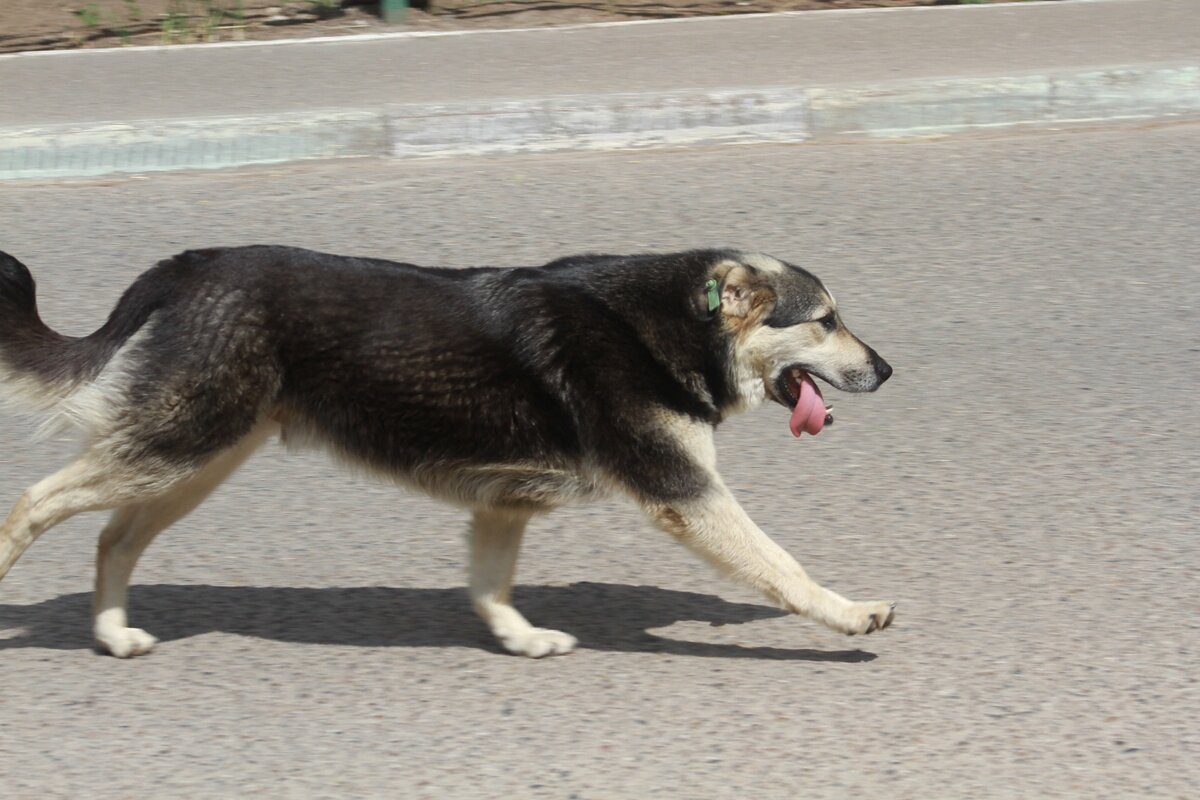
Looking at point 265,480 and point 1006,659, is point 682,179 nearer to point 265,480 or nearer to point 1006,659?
point 265,480

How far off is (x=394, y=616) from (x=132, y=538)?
0.73m

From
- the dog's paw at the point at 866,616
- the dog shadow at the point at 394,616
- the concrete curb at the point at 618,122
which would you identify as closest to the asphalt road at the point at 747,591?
the dog shadow at the point at 394,616

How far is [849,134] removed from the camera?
28.6 feet

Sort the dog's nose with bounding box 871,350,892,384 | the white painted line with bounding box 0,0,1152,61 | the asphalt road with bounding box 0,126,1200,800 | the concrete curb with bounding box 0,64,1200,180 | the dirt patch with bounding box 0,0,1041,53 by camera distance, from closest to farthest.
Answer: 1. the asphalt road with bounding box 0,126,1200,800
2. the dog's nose with bounding box 871,350,892,384
3. the concrete curb with bounding box 0,64,1200,180
4. the white painted line with bounding box 0,0,1152,61
5. the dirt patch with bounding box 0,0,1041,53

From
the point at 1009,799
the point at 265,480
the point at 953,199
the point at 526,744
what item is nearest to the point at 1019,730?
the point at 1009,799

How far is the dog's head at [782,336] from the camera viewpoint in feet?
14.4

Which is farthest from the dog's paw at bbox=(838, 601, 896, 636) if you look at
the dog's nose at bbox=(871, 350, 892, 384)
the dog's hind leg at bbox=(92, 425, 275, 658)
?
the dog's hind leg at bbox=(92, 425, 275, 658)

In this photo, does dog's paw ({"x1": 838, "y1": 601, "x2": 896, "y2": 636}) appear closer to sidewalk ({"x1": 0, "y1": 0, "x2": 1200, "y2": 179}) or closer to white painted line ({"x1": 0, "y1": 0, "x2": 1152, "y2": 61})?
sidewalk ({"x1": 0, "y1": 0, "x2": 1200, "y2": 179})

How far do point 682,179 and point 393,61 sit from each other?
268cm

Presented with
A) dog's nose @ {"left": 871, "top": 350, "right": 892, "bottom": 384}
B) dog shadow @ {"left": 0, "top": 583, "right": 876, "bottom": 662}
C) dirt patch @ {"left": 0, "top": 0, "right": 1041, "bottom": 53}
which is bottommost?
dog shadow @ {"left": 0, "top": 583, "right": 876, "bottom": 662}

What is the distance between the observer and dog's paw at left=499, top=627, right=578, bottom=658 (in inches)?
171

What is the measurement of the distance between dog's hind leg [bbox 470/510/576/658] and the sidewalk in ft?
14.4

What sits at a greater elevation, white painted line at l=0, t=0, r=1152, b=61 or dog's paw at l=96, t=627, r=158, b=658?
white painted line at l=0, t=0, r=1152, b=61

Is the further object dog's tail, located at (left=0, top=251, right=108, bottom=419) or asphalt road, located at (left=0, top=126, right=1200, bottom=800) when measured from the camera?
dog's tail, located at (left=0, top=251, right=108, bottom=419)
